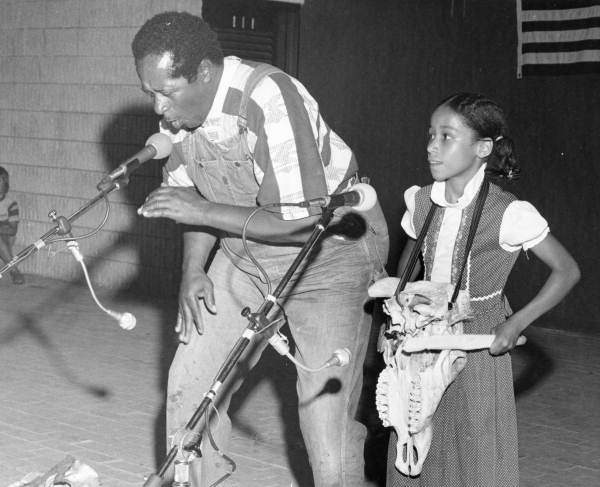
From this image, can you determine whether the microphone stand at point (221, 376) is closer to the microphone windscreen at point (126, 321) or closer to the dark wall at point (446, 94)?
the microphone windscreen at point (126, 321)

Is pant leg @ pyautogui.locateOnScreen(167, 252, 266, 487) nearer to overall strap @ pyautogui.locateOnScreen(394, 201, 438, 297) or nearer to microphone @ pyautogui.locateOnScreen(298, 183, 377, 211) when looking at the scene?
overall strap @ pyautogui.locateOnScreen(394, 201, 438, 297)

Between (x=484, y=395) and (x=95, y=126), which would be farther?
(x=95, y=126)

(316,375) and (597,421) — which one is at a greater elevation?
(316,375)

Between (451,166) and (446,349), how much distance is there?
2.56 ft

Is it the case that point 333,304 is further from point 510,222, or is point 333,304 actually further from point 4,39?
point 4,39

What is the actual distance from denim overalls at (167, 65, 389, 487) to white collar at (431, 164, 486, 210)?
10.4 inches

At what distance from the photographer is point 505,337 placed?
12.8 ft

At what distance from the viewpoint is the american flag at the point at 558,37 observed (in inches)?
360

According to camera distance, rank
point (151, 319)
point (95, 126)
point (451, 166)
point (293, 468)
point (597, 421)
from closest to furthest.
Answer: point (451, 166) → point (293, 468) → point (597, 421) → point (151, 319) → point (95, 126)

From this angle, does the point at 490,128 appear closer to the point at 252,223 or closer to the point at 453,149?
the point at 453,149

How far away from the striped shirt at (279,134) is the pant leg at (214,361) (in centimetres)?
52

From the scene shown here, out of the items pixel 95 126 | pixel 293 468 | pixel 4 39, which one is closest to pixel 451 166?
pixel 293 468

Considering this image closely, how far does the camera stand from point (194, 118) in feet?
12.5

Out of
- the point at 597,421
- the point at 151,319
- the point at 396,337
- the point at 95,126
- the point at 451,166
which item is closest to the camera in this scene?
the point at 396,337
